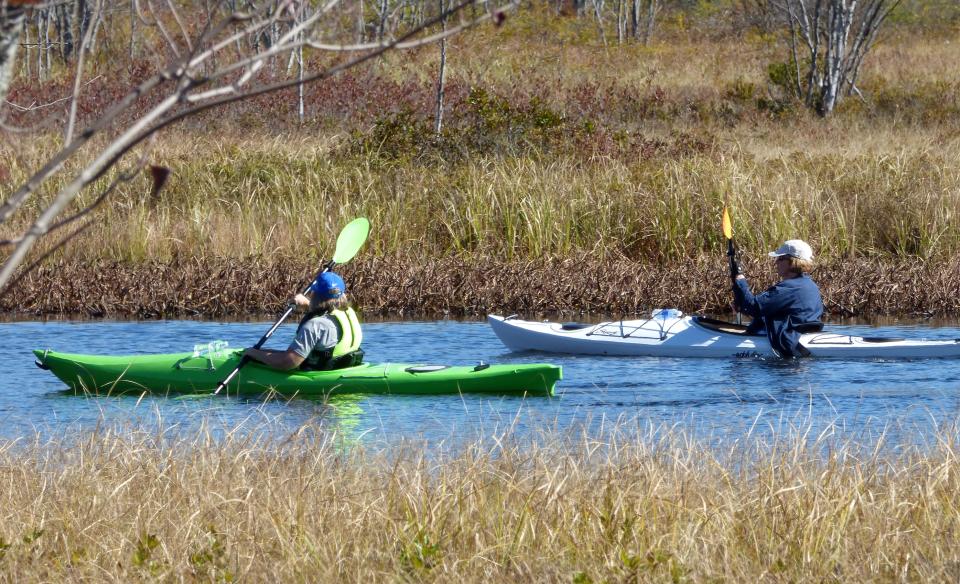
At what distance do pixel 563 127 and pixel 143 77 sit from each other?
11.6 meters

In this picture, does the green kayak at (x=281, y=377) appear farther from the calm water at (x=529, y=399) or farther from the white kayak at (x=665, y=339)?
the white kayak at (x=665, y=339)

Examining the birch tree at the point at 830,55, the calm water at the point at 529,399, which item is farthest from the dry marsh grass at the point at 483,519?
the birch tree at the point at 830,55

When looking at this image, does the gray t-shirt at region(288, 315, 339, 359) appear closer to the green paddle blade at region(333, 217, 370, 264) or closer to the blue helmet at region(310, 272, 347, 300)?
the blue helmet at region(310, 272, 347, 300)

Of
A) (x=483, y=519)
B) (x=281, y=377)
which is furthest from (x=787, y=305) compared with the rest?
(x=483, y=519)

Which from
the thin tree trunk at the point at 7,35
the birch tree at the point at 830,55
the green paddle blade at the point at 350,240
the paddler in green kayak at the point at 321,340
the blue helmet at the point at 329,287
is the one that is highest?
the birch tree at the point at 830,55

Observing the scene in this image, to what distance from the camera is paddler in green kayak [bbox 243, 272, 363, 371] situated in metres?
9.79

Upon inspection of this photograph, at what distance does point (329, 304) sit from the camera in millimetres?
9742

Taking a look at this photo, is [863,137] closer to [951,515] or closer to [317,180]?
[317,180]

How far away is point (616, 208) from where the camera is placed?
15852 millimetres

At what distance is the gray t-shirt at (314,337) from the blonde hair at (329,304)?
0.26 feet

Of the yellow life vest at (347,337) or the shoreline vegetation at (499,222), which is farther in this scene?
the shoreline vegetation at (499,222)

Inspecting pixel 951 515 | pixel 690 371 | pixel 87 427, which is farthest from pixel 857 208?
pixel 951 515

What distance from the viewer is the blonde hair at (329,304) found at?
973 cm

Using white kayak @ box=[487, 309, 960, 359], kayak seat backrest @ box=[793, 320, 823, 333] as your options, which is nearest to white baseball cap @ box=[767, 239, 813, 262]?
kayak seat backrest @ box=[793, 320, 823, 333]
